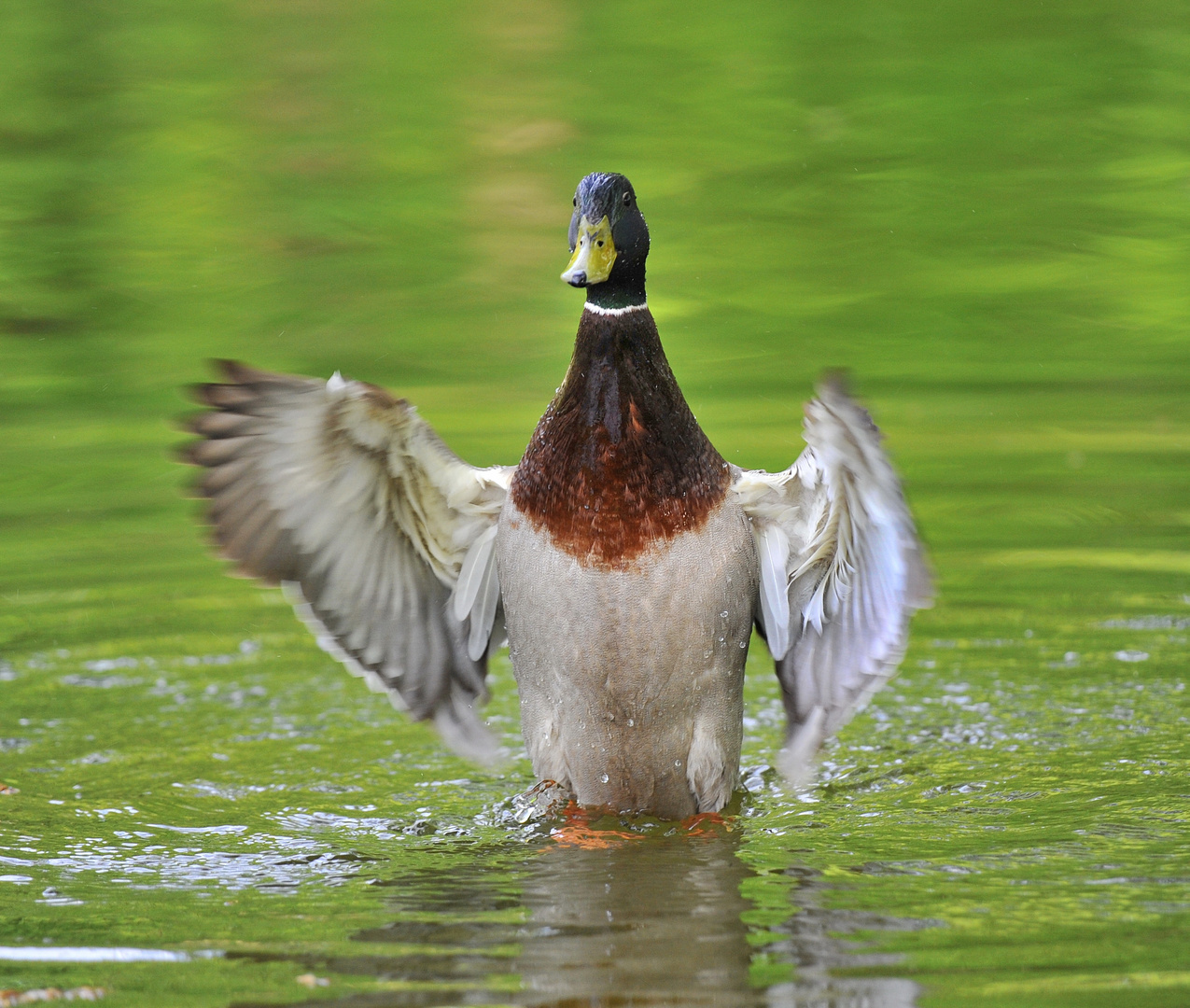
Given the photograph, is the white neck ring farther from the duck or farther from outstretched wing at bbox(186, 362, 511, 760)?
outstretched wing at bbox(186, 362, 511, 760)

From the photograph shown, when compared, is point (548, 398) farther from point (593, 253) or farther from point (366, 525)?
point (593, 253)

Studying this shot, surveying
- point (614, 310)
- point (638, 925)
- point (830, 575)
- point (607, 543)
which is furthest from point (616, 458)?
point (638, 925)

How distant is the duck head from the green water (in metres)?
1.60

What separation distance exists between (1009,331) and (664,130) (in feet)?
10.6

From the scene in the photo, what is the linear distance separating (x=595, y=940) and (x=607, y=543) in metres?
1.24

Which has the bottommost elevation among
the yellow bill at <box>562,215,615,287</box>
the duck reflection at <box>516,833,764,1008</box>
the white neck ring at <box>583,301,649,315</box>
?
the duck reflection at <box>516,833,764,1008</box>

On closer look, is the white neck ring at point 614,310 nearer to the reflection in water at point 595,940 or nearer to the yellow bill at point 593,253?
the yellow bill at point 593,253

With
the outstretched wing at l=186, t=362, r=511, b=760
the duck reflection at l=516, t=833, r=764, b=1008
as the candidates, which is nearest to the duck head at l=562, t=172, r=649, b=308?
the outstretched wing at l=186, t=362, r=511, b=760

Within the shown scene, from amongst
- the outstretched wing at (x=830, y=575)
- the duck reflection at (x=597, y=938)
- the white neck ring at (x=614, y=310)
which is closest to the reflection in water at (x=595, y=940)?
the duck reflection at (x=597, y=938)

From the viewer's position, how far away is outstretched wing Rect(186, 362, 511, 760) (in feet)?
17.1

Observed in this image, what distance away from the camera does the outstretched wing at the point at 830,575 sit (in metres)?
4.94

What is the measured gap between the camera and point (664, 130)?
12.0 meters

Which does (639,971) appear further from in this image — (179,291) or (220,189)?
(220,189)

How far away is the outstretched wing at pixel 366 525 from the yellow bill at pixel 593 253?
63 cm
